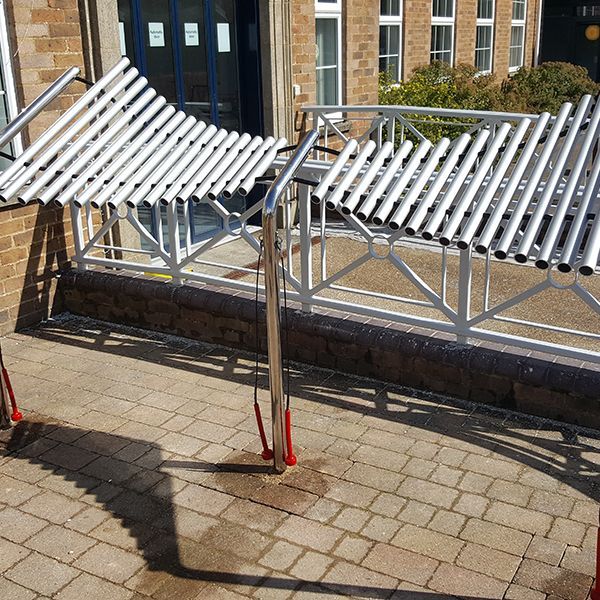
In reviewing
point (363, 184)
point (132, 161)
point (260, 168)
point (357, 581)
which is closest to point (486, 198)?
point (363, 184)

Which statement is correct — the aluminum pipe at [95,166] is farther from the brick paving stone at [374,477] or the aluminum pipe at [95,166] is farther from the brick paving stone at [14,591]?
the brick paving stone at [374,477]

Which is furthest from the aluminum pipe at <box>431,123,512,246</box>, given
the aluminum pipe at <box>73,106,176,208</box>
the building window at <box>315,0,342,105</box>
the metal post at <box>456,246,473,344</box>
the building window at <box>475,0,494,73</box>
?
the building window at <box>475,0,494,73</box>

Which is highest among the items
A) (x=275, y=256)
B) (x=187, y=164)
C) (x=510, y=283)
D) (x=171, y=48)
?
(x=171, y=48)

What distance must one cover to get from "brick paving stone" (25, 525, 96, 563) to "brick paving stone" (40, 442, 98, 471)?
0.57 meters

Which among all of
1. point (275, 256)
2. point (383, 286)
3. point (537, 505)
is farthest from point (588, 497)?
point (383, 286)

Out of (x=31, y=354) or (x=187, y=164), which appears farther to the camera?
(x=31, y=354)

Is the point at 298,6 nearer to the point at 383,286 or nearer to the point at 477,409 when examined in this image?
the point at 383,286

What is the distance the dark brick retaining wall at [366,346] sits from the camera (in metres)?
4.56

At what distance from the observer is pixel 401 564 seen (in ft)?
11.2

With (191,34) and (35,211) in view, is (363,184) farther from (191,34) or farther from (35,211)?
(191,34)

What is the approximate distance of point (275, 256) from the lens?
12.3ft

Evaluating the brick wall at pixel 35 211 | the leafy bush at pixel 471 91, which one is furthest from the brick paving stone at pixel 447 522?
the leafy bush at pixel 471 91

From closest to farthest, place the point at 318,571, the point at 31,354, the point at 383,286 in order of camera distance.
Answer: the point at 318,571 < the point at 31,354 < the point at 383,286

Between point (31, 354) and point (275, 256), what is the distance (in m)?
2.86
